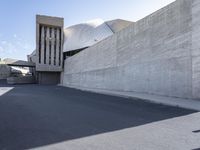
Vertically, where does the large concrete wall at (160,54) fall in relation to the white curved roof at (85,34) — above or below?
below

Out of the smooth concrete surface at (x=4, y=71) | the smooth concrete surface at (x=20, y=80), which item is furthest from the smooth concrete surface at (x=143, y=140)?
the smooth concrete surface at (x=4, y=71)

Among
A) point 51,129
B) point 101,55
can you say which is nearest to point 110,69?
point 101,55

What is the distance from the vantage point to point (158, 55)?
18656 millimetres

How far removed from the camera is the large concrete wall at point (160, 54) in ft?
48.9

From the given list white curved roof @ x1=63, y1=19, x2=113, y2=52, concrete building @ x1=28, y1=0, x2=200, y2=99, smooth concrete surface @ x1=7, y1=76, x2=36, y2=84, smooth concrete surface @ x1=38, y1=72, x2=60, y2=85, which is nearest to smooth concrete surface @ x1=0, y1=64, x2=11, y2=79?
smooth concrete surface @ x1=7, y1=76, x2=36, y2=84

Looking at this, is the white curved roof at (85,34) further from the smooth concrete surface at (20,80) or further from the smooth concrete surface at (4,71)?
the smooth concrete surface at (4,71)

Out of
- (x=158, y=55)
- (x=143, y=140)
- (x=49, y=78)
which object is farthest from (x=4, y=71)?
(x=143, y=140)

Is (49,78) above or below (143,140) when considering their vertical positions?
above

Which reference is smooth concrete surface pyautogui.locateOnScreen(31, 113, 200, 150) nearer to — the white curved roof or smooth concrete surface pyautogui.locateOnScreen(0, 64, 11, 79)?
the white curved roof

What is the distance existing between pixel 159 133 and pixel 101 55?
Result: 91.0ft

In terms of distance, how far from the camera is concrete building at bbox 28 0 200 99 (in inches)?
588

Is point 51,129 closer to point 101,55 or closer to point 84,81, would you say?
point 101,55

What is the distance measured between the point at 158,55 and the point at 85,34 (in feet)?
169

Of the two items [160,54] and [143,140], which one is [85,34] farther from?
[143,140]
